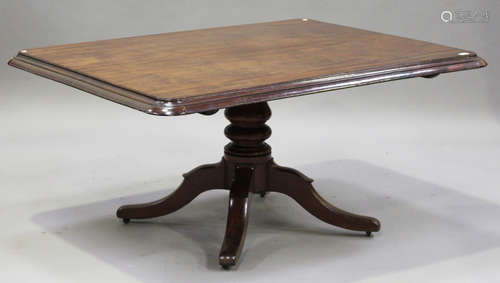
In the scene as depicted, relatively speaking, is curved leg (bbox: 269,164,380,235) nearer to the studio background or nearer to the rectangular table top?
the studio background

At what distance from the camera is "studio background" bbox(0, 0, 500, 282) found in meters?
3.66

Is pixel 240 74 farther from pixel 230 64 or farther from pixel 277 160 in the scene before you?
pixel 277 160

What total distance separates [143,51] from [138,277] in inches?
29.4

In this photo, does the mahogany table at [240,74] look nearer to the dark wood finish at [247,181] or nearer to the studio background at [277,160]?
the dark wood finish at [247,181]

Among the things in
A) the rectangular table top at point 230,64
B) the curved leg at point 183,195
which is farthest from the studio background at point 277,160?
the rectangular table top at point 230,64

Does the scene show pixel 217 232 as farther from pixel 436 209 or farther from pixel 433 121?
pixel 433 121

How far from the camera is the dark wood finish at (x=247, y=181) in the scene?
3859 mm

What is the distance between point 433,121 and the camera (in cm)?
539

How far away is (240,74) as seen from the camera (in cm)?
337

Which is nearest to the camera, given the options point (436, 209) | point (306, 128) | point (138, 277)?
point (138, 277)

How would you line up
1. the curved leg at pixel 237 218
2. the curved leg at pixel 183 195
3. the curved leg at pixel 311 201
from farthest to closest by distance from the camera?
the curved leg at pixel 183 195, the curved leg at pixel 311 201, the curved leg at pixel 237 218

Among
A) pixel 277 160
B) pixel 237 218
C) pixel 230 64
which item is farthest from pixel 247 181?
pixel 277 160

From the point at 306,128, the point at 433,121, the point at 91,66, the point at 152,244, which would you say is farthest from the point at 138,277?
the point at 433,121

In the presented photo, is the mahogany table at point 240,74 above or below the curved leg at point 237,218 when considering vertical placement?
above
